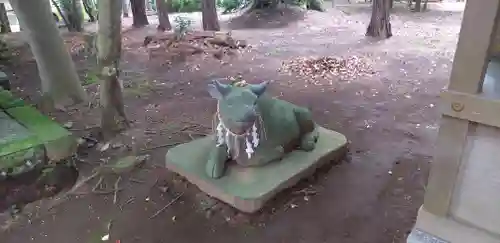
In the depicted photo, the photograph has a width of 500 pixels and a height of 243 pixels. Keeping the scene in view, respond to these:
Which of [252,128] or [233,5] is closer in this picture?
[252,128]

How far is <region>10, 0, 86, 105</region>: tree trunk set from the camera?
5.07 m

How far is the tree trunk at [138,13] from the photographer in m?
11.0

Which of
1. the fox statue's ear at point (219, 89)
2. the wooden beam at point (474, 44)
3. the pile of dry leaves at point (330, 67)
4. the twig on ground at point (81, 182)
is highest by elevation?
the wooden beam at point (474, 44)

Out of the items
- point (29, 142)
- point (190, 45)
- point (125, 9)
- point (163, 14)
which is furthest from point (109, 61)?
point (125, 9)

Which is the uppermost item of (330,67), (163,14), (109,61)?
(109,61)

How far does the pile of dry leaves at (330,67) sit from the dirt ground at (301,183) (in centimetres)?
21

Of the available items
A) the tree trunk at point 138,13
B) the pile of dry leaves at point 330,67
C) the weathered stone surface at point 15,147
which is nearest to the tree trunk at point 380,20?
the pile of dry leaves at point 330,67

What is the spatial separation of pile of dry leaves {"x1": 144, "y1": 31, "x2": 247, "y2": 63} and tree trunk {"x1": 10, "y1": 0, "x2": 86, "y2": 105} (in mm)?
2441

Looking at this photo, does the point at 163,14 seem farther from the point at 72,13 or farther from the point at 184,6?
the point at 184,6

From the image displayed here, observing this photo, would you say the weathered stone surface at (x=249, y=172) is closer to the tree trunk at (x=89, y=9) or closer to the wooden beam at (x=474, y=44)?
the wooden beam at (x=474, y=44)

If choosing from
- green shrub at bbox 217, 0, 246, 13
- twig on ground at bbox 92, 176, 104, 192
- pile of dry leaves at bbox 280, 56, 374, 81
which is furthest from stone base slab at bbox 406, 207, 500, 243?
green shrub at bbox 217, 0, 246, 13

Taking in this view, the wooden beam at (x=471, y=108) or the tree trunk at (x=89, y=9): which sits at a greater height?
the wooden beam at (x=471, y=108)

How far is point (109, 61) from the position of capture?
4363 millimetres

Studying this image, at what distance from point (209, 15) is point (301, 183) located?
7330mm
